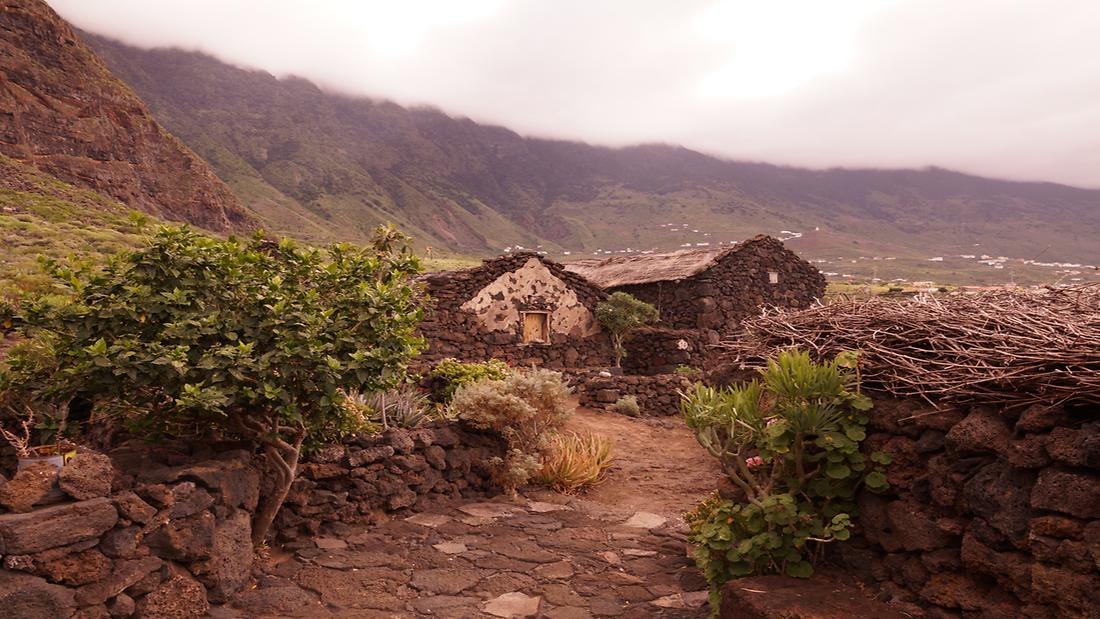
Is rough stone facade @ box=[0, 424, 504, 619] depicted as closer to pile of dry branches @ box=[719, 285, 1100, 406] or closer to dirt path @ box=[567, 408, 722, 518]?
dirt path @ box=[567, 408, 722, 518]

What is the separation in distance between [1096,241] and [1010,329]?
369 ft

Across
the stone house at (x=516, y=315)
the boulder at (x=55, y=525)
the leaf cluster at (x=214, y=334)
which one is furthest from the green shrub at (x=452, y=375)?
the boulder at (x=55, y=525)

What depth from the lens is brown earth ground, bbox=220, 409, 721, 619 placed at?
4.83 meters

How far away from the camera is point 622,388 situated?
1466 centimetres

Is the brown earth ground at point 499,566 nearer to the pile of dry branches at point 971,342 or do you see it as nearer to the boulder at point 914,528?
the boulder at point 914,528

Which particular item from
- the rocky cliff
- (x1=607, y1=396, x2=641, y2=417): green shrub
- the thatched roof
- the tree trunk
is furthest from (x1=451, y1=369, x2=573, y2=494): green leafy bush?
the rocky cliff

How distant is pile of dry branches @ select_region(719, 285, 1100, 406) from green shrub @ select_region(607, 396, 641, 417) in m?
8.96

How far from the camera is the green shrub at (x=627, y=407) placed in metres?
14.0

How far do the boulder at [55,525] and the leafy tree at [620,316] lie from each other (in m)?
16.0

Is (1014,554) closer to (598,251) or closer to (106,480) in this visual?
(106,480)

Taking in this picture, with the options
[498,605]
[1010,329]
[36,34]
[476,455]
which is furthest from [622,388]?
[36,34]

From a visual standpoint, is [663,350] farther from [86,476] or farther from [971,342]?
[86,476]

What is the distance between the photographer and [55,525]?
3633 mm

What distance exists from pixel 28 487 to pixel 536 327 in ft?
49.3
